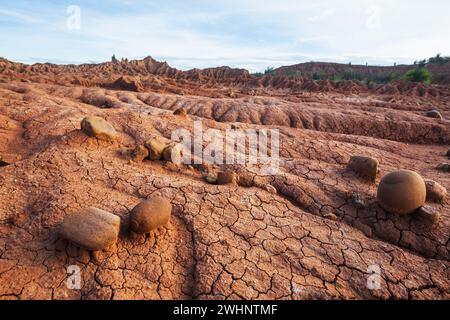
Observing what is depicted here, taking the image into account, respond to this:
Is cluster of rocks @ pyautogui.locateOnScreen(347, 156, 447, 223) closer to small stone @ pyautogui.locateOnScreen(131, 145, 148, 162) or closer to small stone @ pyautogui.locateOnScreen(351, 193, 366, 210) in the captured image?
small stone @ pyautogui.locateOnScreen(351, 193, 366, 210)

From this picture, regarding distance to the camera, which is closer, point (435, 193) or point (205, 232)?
point (205, 232)

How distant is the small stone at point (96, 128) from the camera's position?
3.52 meters

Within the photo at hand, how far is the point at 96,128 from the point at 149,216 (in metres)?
2.12

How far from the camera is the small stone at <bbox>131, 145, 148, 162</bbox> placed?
3.36 meters

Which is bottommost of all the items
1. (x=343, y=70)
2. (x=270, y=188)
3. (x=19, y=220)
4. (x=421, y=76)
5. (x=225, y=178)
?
(x=19, y=220)

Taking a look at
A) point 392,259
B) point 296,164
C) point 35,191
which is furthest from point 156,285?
point 296,164

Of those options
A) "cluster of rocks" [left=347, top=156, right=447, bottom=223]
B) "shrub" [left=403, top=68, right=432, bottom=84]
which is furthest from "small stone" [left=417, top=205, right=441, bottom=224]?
"shrub" [left=403, top=68, right=432, bottom=84]

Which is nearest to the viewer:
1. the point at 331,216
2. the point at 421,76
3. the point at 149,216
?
the point at 149,216

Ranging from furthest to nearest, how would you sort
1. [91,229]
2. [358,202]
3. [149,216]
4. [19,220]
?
[358,202]
[19,220]
[149,216]
[91,229]

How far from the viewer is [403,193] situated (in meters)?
2.50

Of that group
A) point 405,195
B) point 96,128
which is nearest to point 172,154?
point 96,128

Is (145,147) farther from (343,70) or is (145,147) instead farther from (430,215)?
(343,70)

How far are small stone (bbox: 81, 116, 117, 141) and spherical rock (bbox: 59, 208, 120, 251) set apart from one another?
1853mm
